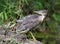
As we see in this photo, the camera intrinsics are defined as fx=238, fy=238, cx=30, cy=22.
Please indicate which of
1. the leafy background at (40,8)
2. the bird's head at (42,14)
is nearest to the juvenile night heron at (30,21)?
the bird's head at (42,14)

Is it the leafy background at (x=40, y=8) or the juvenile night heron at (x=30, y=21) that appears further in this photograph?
the leafy background at (x=40, y=8)

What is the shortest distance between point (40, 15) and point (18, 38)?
57 cm

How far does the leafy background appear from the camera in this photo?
2.98 meters

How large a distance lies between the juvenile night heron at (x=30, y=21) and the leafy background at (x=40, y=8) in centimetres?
15

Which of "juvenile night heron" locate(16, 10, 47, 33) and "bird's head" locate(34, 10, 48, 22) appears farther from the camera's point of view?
"bird's head" locate(34, 10, 48, 22)

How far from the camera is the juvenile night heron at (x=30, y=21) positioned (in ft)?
8.89

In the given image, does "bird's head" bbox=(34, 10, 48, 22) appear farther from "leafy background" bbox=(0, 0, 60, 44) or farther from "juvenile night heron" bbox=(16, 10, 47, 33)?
"leafy background" bbox=(0, 0, 60, 44)

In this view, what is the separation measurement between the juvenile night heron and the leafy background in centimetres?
15

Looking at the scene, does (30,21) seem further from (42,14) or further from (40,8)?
(40,8)

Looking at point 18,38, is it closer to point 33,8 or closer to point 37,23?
point 37,23

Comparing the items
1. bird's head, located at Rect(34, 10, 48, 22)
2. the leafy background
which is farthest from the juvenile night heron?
the leafy background

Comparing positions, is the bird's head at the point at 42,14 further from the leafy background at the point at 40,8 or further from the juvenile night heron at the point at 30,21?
the leafy background at the point at 40,8

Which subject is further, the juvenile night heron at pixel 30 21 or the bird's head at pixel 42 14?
the bird's head at pixel 42 14

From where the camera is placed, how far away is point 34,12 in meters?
3.12
